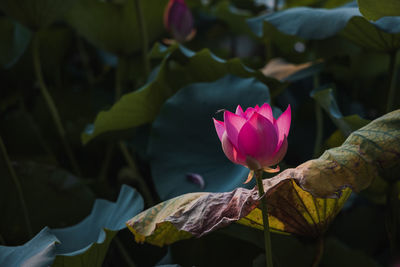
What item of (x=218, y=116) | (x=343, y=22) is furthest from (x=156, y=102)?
(x=343, y=22)

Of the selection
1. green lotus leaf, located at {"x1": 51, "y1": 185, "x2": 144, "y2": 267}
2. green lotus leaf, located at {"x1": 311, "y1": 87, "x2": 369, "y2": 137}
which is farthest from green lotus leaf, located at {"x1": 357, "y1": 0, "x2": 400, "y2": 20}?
green lotus leaf, located at {"x1": 51, "y1": 185, "x2": 144, "y2": 267}

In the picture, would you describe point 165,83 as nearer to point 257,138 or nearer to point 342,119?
point 342,119

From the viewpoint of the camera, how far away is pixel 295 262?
76 cm

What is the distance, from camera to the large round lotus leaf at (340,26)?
2.39 feet

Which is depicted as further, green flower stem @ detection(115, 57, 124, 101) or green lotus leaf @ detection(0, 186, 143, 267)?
green flower stem @ detection(115, 57, 124, 101)

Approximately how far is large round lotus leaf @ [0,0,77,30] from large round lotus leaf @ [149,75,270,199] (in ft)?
1.22

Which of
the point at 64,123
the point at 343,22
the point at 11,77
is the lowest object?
the point at 64,123

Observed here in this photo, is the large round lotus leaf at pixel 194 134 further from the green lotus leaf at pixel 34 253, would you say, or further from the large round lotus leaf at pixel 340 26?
the green lotus leaf at pixel 34 253

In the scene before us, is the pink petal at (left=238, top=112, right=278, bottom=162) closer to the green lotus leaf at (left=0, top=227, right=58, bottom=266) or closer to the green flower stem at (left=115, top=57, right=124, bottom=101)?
the green lotus leaf at (left=0, top=227, right=58, bottom=266)

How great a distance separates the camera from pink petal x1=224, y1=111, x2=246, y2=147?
0.50 meters

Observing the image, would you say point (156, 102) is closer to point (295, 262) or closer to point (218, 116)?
point (218, 116)

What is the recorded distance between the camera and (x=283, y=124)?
1.73 ft

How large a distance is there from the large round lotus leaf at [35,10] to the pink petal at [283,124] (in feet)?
2.29

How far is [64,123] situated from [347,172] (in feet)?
3.29
